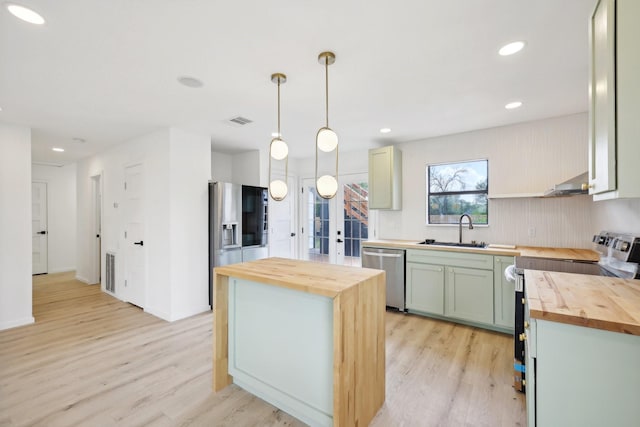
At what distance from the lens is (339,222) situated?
5176 mm

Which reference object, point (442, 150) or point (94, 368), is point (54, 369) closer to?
point (94, 368)

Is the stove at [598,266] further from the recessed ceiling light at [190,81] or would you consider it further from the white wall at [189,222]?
the white wall at [189,222]

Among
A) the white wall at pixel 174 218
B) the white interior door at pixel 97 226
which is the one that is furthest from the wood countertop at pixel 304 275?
the white interior door at pixel 97 226

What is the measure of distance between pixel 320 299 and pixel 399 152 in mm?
3253

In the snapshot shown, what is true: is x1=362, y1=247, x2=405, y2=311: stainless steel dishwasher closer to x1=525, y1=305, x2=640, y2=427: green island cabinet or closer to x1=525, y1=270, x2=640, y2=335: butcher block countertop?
x1=525, y1=270, x2=640, y2=335: butcher block countertop

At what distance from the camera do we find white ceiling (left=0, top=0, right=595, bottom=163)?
1.60 meters

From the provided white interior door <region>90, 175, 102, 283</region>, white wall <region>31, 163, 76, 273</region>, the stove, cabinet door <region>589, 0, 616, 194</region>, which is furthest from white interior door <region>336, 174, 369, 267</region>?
white wall <region>31, 163, 76, 273</region>

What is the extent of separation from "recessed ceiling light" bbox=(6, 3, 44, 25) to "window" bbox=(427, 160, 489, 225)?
4168 millimetres

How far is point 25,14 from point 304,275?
2.16 meters

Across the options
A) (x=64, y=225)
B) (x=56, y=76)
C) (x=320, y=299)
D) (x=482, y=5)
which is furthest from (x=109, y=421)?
(x=64, y=225)

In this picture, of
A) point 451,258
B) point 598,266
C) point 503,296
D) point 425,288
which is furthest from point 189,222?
point 598,266

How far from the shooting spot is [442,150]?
Answer: 13.5 feet

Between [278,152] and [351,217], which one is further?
[351,217]

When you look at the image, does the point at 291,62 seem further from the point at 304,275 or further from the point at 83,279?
the point at 83,279
